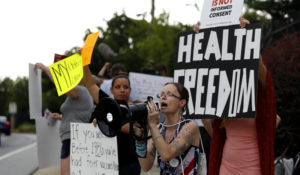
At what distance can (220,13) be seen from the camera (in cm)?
295

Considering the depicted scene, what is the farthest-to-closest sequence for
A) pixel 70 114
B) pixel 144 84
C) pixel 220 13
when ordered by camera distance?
pixel 144 84 → pixel 70 114 → pixel 220 13

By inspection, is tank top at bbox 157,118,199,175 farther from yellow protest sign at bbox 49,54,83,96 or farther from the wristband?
yellow protest sign at bbox 49,54,83,96

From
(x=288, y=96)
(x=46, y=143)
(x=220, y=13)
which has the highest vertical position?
(x=220, y=13)

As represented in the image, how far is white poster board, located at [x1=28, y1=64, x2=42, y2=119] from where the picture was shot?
488 centimetres

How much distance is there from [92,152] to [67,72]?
0.71m

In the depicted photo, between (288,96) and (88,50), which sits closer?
(88,50)

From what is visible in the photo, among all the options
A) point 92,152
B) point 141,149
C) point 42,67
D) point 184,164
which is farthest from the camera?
point 42,67

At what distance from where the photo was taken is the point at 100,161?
11.4 ft

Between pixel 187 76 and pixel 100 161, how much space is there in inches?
40.9

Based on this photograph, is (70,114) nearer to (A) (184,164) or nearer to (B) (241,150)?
(A) (184,164)

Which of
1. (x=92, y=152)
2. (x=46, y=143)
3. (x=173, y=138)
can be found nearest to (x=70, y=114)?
(x=46, y=143)

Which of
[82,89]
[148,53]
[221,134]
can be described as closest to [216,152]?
[221,134]

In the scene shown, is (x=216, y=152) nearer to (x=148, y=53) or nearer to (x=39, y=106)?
(x=39, y=106)

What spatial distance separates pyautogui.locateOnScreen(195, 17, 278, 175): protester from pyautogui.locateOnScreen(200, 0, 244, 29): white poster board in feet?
0.23
